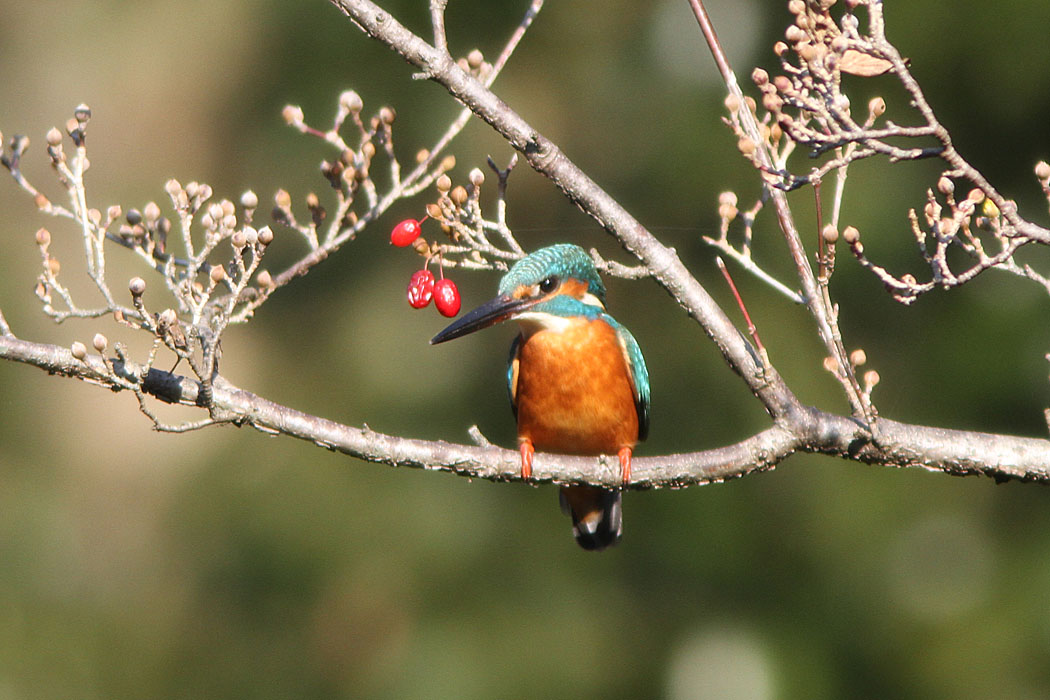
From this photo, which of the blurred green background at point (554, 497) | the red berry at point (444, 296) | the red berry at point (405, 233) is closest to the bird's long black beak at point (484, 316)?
the red berry at point (444, 296)

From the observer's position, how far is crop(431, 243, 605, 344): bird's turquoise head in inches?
120

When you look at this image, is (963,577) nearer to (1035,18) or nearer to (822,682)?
(822,682)

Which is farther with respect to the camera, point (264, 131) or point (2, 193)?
point (2, 193)

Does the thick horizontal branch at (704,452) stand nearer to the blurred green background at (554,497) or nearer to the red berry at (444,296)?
the red berry at (444,296)

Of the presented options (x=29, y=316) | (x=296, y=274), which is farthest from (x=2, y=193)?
(x=296, y=274)

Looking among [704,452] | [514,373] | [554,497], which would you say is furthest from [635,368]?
[554,497]

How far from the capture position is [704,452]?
2252mm

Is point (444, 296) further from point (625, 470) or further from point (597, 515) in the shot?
point (597, 515)

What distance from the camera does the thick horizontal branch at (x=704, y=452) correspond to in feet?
6.88

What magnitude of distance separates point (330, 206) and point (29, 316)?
2.30m

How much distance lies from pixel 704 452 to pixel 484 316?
2.88ft

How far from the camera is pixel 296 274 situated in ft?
7.40

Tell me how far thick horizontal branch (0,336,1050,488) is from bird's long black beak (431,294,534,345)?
0.38m

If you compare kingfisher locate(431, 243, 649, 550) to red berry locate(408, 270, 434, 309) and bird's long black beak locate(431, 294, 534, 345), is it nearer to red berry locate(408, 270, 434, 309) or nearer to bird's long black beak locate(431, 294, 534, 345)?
bird's long black beak locate(431, 294, 534, 345)
